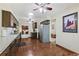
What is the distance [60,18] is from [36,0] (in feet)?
2.11

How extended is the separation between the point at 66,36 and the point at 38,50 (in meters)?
0.67

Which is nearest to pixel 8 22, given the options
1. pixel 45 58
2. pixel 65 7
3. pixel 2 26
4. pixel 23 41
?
pixel 2 26

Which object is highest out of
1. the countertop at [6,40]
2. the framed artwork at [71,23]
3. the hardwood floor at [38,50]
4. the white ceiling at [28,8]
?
the white ceiling at [28,8]

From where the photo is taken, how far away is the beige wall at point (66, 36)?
80.9 inches

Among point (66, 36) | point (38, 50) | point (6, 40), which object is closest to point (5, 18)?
point (6, 40)

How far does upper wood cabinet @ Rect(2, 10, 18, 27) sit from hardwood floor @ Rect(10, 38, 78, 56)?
1.35 ft

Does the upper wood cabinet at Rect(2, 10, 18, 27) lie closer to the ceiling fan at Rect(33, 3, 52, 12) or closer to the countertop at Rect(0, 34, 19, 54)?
the countertop at Rect(0, 34, 19, 54)

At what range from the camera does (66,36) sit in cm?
218

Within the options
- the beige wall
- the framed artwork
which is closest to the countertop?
the beige wall

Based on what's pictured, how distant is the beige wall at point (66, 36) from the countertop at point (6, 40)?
0.94m

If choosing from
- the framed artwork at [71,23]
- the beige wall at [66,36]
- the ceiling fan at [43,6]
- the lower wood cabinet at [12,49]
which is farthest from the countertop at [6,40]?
the framed artwork at [71,23]

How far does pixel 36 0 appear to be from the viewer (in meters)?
1.93

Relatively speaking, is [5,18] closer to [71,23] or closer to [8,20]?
[8,20]

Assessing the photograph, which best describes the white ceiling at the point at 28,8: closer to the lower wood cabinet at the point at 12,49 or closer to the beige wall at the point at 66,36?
the beige wall at the point at 66,36
